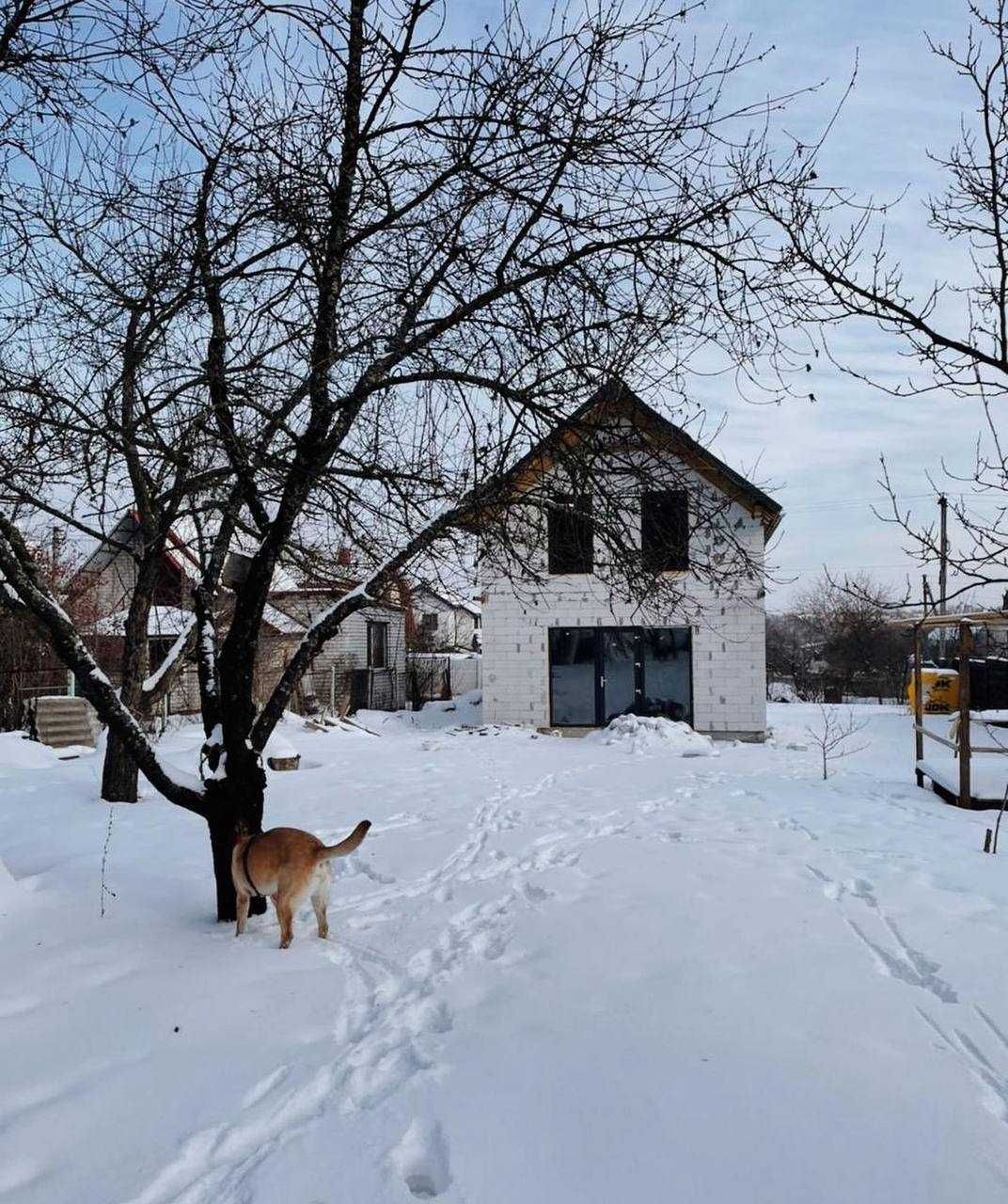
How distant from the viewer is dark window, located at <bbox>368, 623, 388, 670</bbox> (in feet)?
98.6

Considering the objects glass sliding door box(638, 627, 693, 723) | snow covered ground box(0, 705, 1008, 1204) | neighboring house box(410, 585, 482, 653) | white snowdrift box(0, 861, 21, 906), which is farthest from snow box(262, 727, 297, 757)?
neighboring house box(410, 585, 482, 653)

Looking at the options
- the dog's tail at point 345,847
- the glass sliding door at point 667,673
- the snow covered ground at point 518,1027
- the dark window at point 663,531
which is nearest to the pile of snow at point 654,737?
the glass sliding door at point 667,673

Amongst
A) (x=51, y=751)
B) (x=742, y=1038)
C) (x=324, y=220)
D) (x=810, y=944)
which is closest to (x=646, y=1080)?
(x=742, y=1038)

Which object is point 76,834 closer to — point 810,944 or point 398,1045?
point 398,1045

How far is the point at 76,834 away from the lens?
7.52 meters

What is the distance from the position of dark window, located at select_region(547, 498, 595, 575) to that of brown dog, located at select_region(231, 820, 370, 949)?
218 centimetres

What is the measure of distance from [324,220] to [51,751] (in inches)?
444

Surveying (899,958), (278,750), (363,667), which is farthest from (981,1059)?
(363,667)

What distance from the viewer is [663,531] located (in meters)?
5.58

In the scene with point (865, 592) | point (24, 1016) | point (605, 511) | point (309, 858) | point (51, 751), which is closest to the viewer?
point (865, 592)

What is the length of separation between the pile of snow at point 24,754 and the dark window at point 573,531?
9270 millimetres

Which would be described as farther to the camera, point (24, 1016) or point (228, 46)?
point (228, 46)

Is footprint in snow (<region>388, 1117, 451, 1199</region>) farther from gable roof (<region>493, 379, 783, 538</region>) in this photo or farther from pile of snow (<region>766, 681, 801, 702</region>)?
pile of snow (<region>766, 681, 801, 702</region>)

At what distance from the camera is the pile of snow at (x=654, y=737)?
1580 centimetres
